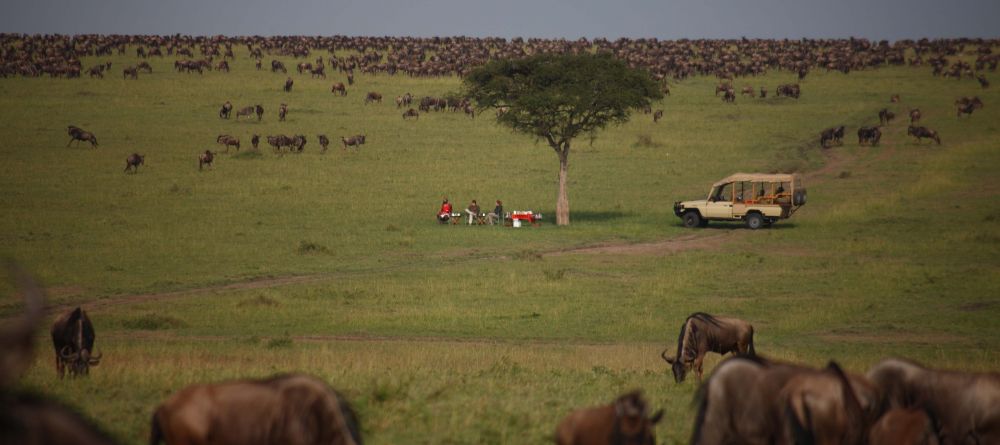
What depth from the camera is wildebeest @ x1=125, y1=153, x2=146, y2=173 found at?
43781mm

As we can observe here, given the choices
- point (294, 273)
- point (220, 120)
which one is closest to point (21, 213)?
point (294, 273)

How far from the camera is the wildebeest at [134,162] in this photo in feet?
144

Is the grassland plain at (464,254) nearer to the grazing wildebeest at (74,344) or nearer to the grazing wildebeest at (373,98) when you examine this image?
the grazing wildebeest at (74,344)

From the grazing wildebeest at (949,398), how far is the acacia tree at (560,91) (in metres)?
28.7

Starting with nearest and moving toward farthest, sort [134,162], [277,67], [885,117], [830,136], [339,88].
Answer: [134,162], [830,136], [885,117], [339,88], [277,67]

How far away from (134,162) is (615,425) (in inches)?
1538

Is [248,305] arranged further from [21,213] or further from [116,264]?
[21,213]

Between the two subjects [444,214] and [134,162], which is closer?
[444,214]

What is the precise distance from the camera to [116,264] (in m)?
28.1

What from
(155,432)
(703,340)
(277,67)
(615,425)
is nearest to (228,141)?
(277,67)

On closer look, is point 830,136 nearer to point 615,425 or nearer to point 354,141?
point 354,141

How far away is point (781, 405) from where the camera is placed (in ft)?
28.7

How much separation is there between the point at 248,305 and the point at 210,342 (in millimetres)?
3679

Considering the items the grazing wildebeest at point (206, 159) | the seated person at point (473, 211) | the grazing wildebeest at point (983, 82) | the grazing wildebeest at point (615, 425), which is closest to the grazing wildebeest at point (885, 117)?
the grazing wildebeest at point (983, 82)
